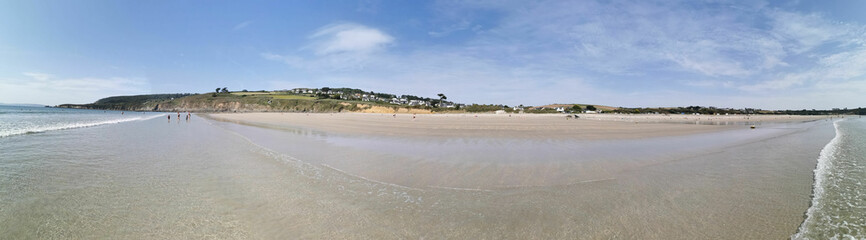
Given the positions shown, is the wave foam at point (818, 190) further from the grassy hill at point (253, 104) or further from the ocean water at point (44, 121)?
the grassy hill at point (253, 104)

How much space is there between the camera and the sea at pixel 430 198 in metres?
3.53

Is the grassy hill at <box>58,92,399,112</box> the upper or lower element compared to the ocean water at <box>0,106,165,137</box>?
upper

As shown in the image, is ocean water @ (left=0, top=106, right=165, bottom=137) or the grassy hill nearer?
ocean water @ (left=0, top=106, right=165, bottom=137)

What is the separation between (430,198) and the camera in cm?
481

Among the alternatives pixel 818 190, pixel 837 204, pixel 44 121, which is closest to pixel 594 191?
pixel 837 204

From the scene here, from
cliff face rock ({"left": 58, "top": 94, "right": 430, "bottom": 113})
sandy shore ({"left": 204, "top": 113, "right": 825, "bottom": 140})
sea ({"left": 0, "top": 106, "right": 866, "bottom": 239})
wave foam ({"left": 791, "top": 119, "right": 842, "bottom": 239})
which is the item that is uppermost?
cliff face rock ({"left": 58, "top": 94, "right": 430, "bottom": 113})

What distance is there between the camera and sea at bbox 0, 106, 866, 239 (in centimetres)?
353

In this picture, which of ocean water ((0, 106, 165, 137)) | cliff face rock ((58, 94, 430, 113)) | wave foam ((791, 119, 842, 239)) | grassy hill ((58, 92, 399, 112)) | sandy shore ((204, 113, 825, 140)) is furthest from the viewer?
grassy hill ((58, 92, 399, 112))

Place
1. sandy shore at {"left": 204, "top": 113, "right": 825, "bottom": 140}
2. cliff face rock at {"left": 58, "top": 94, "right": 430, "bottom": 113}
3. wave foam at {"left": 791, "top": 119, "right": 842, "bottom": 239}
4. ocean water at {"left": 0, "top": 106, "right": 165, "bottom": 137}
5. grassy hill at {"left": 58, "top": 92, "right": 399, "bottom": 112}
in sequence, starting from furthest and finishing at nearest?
1. grassy hill at {"left": 58, "top": 92, "right": 399, "bottom": 112}
2. cliff face rock at {"left": 58, "top": 94, "right": 430, "bottom": 113}
3. ocean water at {"left": 0, "top": 106, "right": 165, "bottom": 137}
4. sandy shore at {"left": 204, "top": 113, "right": 825, "bottom": 140}
5. wave foam at {"left": 791, "top": 119, "right": 842, "bottom": 239}

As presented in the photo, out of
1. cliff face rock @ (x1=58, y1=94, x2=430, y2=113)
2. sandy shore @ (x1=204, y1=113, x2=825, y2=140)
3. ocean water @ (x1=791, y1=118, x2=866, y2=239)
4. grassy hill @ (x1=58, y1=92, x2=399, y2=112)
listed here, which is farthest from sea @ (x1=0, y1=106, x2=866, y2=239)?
grassy hill @ (x1=58, y1=92, x2=399, y2=112)

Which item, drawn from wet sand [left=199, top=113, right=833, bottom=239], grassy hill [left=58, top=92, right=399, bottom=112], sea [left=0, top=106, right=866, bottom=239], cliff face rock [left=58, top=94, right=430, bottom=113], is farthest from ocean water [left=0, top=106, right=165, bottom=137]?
grassy hill [left=58, top=92, right=399, bottom=112]

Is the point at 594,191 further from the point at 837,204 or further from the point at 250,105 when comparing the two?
the point at 250,105

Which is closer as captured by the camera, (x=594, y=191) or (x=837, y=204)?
(x=837, y=204)

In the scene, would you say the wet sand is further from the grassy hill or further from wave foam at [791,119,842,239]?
the grassy hill
